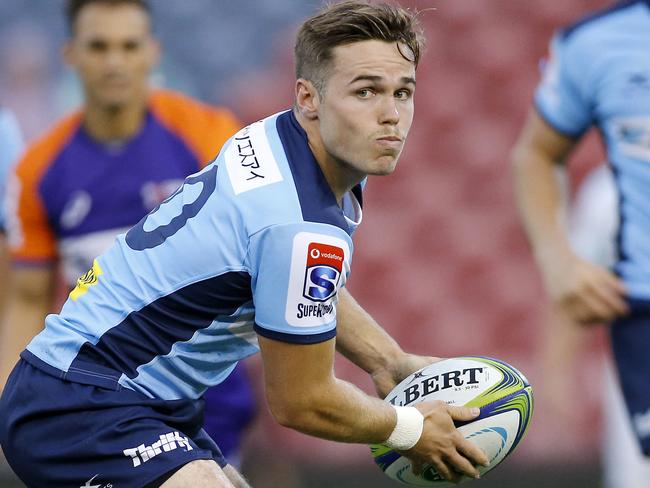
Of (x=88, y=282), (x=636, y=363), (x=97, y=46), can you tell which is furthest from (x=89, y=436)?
(x=97, y=46)

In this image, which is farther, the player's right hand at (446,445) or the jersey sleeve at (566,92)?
the jersey sleeve at (566,92)

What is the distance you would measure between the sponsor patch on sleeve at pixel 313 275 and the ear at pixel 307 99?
0.40 meters

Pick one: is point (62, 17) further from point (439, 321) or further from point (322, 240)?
point (322, 240)

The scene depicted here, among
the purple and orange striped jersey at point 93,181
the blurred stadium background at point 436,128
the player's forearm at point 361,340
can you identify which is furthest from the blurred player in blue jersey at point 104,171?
the blurred stadium background at point 436,128

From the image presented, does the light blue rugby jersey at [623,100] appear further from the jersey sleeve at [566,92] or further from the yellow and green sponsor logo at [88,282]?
the yellow and green sponsor logo at [88,282]

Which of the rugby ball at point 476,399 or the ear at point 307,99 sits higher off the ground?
the ear at point 307,99

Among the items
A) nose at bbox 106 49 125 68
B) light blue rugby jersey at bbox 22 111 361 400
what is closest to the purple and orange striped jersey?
nose at bbox 106 49 125 68

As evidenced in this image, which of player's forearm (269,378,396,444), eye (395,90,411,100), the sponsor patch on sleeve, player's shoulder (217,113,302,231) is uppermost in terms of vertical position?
eye (395,90,411,100)

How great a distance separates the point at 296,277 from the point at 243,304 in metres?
0.25

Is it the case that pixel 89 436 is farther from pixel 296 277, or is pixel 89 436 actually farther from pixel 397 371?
pixel 397 371

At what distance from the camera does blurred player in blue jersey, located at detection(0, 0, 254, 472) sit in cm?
579

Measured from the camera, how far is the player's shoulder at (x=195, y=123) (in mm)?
5859

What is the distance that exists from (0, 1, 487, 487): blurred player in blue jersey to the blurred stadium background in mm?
4587

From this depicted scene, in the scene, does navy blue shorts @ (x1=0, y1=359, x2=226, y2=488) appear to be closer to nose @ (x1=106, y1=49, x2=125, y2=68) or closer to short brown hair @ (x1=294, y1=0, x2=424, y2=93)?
short brown hair @ (x1=294, y1=0, x2=424, y2=93)
